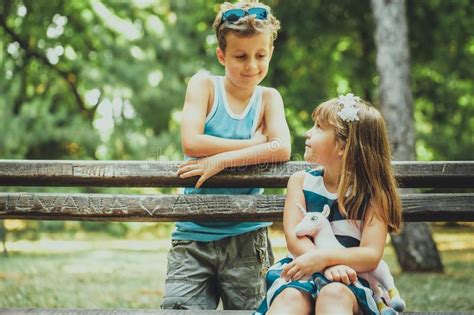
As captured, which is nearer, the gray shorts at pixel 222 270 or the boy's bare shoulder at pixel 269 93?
the gray shorts at pixel 222 270

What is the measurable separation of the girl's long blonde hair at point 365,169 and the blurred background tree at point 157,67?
11.1m

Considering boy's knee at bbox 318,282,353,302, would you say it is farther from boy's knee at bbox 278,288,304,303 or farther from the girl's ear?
the girl's ear

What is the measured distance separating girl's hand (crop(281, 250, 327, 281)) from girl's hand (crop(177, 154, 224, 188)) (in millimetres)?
675

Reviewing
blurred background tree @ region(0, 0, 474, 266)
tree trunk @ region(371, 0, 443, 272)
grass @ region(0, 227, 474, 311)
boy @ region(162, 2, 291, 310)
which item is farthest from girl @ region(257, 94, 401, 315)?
blurred background tree @ region(0, 0, 474, 266)

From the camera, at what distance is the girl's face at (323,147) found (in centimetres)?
302

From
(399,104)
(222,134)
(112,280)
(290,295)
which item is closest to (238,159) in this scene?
(222,134)

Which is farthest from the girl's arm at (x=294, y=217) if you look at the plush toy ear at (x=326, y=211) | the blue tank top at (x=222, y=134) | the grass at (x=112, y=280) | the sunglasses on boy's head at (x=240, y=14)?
the grass at (x=112, y=280)

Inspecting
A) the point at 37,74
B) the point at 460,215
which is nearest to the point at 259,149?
the point at 460,215

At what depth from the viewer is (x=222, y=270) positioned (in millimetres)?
3555

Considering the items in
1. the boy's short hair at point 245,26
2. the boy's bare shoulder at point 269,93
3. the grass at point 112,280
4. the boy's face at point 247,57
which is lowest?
the grass at point 112,280

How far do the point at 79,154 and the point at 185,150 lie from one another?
1204cm

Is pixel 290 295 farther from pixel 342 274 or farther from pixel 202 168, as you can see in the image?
pixel 202 168

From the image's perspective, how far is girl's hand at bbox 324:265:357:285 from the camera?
2727 millimetres

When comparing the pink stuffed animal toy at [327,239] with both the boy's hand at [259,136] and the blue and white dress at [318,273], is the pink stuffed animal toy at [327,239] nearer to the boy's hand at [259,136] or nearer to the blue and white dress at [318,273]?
the blue and white dress at [318,273]
